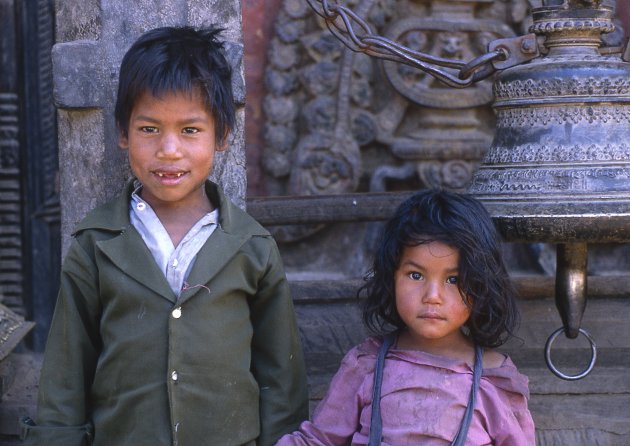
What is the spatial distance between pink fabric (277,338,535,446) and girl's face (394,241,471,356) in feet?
0.25

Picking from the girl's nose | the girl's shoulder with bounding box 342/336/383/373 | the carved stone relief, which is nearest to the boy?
the girl's shoulder with bounding box 342/336/383/373

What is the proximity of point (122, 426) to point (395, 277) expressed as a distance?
25.7 inches

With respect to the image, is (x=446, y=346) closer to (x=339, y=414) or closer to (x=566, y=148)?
(x=339, y=414)

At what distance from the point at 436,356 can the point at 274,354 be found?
0.35m

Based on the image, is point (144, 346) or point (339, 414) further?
point (339, 414)

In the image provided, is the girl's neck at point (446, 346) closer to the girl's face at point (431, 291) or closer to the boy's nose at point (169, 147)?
the girl's face at point (431, 291)

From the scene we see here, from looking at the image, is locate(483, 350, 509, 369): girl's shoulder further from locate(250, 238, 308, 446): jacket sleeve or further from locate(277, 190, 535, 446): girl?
locate(250, 238, 308, 446): jacket sleeve

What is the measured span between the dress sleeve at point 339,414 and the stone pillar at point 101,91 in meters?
0.53

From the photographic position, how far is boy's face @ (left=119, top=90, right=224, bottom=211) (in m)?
2.31

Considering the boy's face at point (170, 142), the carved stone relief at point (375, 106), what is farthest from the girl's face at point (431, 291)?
the carved stone relief at point (375, 106)

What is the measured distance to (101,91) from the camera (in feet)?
8.84

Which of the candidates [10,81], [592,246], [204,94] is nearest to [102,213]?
[204,94]

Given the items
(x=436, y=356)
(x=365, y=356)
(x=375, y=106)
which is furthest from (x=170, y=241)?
(x=375, y=106)

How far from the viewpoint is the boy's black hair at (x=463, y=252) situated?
2391mm
